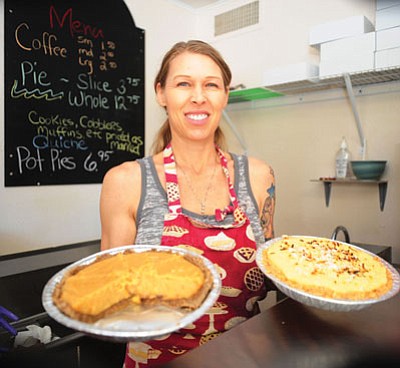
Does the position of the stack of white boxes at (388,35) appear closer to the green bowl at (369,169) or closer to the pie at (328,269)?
the green bowl at (369,169)

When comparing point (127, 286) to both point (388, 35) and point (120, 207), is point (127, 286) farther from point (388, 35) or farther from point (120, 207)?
point (388, 35)

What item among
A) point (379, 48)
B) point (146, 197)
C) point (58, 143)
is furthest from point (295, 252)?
point (58, 143)

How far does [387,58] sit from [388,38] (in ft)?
0.33

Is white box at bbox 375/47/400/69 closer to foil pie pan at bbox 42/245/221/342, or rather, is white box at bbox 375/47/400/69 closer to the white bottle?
the white bottle

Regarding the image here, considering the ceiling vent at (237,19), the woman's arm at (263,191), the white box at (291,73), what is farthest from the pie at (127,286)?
the ceiling vent at (237,19)

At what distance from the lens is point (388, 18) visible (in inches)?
73.7

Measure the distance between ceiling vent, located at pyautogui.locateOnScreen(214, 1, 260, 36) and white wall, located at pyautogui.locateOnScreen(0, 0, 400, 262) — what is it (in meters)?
0.06

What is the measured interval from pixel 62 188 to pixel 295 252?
186cm

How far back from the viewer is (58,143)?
2.26 m

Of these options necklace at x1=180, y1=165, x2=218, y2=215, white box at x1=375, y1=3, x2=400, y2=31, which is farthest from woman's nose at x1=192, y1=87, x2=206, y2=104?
white box at x1=375, y1=3, x2=400, y2=31

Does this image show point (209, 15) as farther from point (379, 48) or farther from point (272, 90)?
point (379, 48)

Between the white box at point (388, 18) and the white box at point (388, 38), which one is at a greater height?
the white box at point (388, 18)

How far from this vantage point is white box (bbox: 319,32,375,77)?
1.89 metres

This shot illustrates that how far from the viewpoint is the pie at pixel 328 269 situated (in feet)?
2.37
